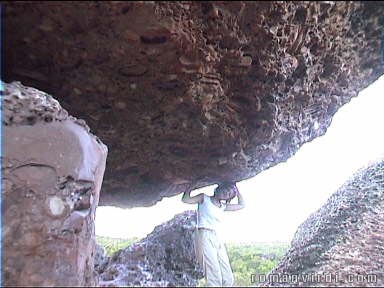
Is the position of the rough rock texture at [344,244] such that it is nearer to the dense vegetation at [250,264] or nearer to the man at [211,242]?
the dense vegetation at [250,264]

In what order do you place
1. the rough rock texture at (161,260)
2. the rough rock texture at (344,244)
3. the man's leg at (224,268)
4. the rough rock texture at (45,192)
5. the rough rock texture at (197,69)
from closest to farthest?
the rough rock texture at (45,192) → the rough rock texture at (197,69) → the rough rock texture at (344,244) → the rough rock texture at (161,260) → the man's leg at (224,268)

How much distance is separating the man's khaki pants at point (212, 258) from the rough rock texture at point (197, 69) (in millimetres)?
812

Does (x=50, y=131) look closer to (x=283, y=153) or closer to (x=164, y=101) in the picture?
(x=164, y=101)

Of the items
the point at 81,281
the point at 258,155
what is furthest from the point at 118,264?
the point at 258,155

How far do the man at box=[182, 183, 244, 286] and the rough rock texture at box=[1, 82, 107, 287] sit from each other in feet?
4.91

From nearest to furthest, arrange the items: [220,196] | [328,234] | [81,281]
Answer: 1. [81,281]
2. [328,234]
3. [220,196]

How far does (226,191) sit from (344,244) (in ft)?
4.97

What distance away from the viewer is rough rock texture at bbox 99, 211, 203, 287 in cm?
342

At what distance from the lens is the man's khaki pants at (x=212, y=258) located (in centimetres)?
388

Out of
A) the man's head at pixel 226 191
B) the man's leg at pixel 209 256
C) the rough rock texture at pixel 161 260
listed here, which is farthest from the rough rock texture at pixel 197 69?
the man's leg at pixel 209 256

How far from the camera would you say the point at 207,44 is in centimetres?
304

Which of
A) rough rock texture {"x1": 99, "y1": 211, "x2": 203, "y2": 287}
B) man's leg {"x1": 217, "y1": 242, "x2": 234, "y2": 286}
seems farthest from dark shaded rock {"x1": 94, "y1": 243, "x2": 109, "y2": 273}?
man's leg {"x1": 217, "y1": 242, "x2": 234, "y2": 286}

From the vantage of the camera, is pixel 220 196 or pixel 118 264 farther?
pixel 220 196

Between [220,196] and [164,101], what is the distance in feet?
5.37
